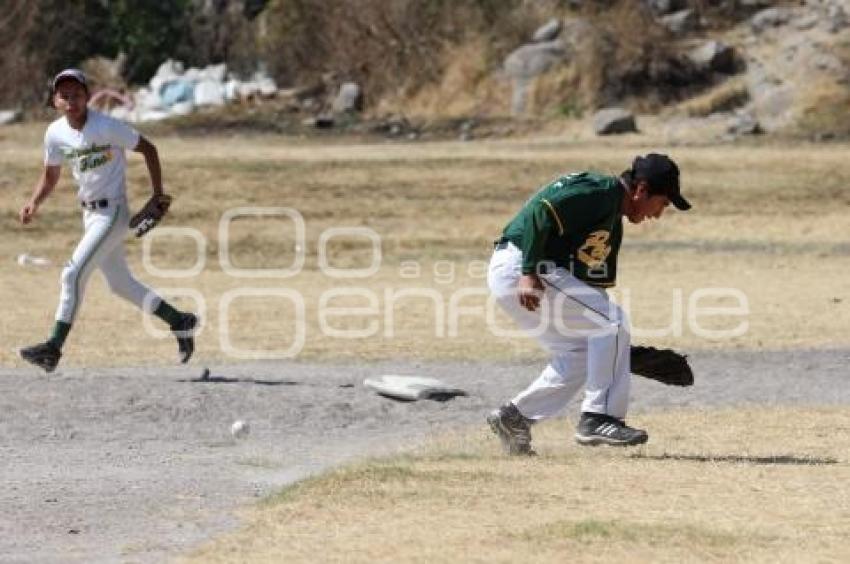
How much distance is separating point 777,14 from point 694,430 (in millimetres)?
29163

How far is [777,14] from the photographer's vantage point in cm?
3966

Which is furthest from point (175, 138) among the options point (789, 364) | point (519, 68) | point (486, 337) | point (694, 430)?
point (694, 430)

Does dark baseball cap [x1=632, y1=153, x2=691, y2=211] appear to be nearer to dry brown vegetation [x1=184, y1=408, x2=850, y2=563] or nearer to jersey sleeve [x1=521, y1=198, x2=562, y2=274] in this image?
jersey sleeve [x1=521, y1=198, x2=562, y2=274]

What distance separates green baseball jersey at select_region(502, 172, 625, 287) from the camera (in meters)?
9.62

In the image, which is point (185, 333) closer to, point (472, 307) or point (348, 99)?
point (472, 307)

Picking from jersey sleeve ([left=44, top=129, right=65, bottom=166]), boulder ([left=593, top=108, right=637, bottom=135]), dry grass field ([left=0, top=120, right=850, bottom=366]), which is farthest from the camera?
boulder ([left=593, top=108, right=637, bottom=135])

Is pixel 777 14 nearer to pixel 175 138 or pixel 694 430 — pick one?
pixel 175 138

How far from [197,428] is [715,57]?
1069 inches

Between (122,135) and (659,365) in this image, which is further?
(122,135)

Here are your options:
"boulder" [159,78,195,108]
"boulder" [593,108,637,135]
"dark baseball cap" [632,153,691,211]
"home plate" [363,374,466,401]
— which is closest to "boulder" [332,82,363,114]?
"boulder" [159,78,195,108]

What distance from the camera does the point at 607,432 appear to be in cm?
1002

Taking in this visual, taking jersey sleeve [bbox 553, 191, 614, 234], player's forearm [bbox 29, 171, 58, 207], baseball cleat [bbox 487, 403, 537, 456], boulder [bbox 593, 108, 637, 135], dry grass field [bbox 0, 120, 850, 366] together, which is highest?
jersey sleeve [bbox 553, 191, 614, 234]

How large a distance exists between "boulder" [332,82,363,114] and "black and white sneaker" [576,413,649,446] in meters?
27.9

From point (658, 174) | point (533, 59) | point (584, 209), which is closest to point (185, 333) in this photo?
point (584, 209)
